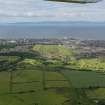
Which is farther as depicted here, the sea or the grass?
the sea

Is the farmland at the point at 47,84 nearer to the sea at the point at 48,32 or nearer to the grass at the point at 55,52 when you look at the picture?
the grass at the point at 55,52

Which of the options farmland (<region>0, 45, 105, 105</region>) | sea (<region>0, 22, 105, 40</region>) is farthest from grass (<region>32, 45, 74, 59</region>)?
sea (<region>0, 22, 105, 40</region>)

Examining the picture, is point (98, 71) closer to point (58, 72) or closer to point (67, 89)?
point (58, 72)

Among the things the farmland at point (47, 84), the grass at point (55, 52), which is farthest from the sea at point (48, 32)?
the farmland at point (47, 84)

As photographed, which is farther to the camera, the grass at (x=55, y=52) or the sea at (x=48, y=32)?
the sea at (x=48, y=32)

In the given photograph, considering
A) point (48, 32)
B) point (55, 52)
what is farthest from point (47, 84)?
point (48, 32)

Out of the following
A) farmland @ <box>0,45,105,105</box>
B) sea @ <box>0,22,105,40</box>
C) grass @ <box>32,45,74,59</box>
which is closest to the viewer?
farmland @ <box>0,45,105,105</box>

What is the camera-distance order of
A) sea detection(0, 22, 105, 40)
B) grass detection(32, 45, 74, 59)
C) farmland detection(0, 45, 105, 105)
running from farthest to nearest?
sea detection(0, 22, 105, 40) < grass detection(32, 45, 74, 59) < farmland detection(0, 45, 105, 105)

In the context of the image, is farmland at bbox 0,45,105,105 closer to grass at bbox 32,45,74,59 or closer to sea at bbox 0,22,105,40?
grass at bbox 32,45,74,59

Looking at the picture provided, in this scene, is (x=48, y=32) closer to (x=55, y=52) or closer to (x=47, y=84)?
(x=55, y=52)

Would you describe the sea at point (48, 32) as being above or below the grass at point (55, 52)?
above
